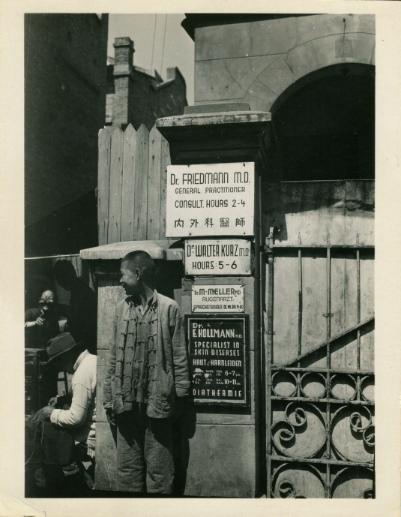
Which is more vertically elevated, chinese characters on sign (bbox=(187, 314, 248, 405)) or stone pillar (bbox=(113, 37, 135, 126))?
stone pillar (bbox=(113, 37, 135, 126))

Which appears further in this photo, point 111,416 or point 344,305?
point 344,305

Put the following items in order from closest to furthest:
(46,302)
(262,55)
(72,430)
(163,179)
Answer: (72,430), (163,179), (46,302), (262,55)

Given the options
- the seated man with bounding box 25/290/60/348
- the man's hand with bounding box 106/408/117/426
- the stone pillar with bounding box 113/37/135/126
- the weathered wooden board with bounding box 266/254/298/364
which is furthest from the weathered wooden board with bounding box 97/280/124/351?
the stone pillar with bounding box 113/37/135/126

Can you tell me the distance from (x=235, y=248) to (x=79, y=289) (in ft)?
6.43

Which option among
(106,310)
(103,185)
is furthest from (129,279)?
(103,185)

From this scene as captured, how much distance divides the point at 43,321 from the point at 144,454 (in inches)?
87.9

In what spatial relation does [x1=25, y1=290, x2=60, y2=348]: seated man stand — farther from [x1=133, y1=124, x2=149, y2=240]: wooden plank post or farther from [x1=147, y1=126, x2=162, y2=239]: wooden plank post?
[x1=147, y1=126, x2=162, y2=239]: wooden plank post

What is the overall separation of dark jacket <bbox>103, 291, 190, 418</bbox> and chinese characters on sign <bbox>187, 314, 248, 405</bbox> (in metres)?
0.12

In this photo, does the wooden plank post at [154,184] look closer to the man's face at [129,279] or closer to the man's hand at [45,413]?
the man's face at [129,279]

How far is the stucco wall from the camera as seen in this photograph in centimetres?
684

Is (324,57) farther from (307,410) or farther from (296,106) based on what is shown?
(307,410)

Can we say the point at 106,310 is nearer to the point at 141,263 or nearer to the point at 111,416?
the point at 141,263

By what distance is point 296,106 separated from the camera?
854 cm

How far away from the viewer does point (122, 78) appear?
1814 cm
